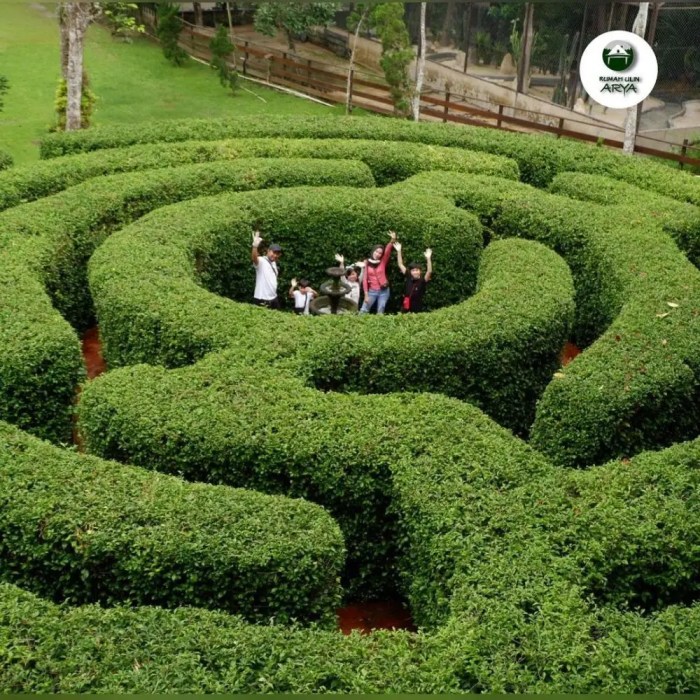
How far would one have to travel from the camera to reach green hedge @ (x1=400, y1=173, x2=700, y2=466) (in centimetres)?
1171

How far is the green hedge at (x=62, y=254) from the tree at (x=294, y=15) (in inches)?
616

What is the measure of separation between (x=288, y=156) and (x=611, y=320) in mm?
8082

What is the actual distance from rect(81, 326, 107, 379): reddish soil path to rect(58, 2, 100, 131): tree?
824cm

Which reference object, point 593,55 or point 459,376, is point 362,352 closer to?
point 459,376

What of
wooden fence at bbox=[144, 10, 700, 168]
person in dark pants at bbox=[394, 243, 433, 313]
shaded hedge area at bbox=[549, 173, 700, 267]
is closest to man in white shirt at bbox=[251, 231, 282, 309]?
person in dark pants at bbox=[394, 243, 433, 313]

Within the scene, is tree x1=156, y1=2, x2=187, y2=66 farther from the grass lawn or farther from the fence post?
the fence post

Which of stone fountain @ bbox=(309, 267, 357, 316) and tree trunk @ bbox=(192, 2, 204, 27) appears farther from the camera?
tree trunk @ bbox=(192, 2, 204, 27)

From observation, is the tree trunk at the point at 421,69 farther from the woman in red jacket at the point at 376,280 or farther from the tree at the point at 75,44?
the woman in red jacket at the point at 376,280

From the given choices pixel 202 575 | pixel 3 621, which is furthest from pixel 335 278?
pixel 3 621

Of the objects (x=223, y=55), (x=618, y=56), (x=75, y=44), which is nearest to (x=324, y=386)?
(x=618, y=56)

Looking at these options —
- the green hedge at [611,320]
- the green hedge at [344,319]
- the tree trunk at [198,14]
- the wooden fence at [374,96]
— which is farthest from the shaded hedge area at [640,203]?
the tree trunk at [198,14]

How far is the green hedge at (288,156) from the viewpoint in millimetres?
18859

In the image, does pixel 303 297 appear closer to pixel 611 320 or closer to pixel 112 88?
pixel 611 320

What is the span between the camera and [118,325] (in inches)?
534
